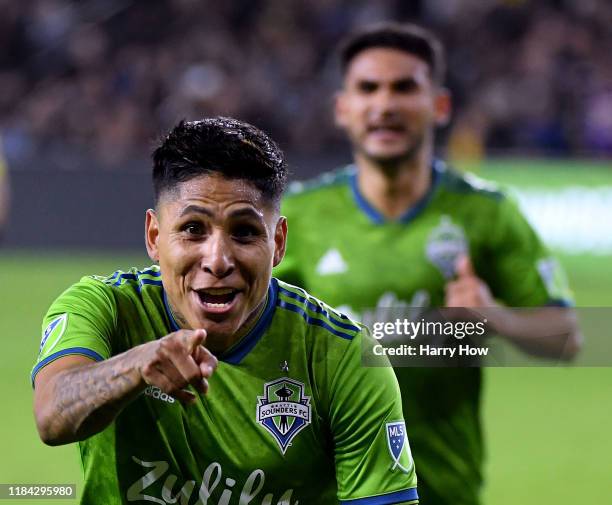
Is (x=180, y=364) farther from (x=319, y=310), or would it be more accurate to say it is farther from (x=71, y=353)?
(x=319, y=310)

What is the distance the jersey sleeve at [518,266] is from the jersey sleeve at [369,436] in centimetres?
236

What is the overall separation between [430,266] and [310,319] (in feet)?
7.42

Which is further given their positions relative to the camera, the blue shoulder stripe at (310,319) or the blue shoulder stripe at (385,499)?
the blue shoulder stripe at (310,319)

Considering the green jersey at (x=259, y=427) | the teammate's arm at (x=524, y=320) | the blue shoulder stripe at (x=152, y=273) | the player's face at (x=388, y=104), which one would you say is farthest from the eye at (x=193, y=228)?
the player's face at (x=388, y=104)

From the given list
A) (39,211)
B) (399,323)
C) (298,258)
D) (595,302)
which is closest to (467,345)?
(399,323)

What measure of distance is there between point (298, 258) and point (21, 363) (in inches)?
289

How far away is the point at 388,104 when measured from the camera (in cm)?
619

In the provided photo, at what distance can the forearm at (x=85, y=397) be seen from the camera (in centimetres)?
321

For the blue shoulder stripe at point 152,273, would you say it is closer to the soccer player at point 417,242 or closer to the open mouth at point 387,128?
the soccer player at point 417,242

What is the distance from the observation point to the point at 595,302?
51.9 feet

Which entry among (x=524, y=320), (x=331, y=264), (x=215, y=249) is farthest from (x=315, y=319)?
(x=331, y=264)

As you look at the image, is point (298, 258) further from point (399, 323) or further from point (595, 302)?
point (595, 302)

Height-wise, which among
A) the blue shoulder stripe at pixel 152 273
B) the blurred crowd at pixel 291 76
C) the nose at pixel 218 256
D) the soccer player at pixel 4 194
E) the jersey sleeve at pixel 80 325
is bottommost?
the jersey sleeve at pixel 80 325

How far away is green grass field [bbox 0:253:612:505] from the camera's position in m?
8.81
